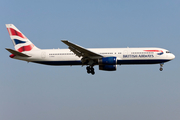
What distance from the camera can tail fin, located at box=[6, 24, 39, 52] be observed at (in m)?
47.4

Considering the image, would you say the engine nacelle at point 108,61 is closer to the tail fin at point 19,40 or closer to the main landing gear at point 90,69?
the main landing gear at point 90,69

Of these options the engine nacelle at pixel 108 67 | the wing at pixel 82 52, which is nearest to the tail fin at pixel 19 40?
the wing at pixel 82 52

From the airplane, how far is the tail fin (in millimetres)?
705

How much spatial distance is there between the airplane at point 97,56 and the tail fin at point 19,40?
71 cm

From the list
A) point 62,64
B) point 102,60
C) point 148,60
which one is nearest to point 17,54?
point 62,64

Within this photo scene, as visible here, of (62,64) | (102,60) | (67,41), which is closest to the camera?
(67,41)

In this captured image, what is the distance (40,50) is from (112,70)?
1166 centimetres

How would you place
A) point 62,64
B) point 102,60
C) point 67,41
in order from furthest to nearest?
point 62,64 < point 102,60 < point 67,41

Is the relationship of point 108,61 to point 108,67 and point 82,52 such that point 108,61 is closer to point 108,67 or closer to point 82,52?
point 108,67

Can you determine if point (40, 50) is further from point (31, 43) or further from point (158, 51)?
point (158, 51)

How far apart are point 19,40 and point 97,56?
1357cm

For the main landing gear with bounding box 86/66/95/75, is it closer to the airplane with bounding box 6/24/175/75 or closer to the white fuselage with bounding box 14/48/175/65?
the airplane with bounding box 6/24/175/75

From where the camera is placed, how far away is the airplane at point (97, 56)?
42.8m

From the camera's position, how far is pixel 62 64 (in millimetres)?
45438
